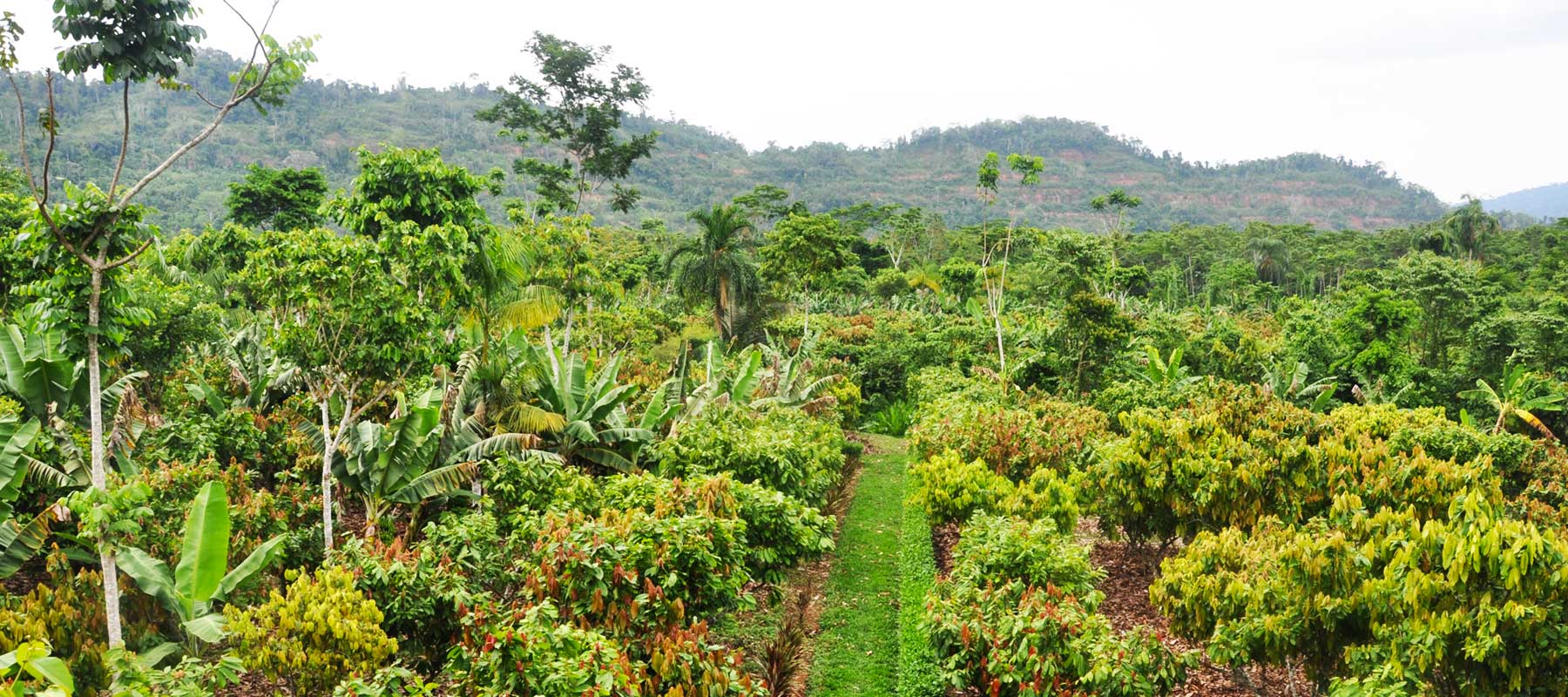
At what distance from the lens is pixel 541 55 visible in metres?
21.0

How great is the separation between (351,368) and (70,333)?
2393mm

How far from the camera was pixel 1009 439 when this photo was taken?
1159cm

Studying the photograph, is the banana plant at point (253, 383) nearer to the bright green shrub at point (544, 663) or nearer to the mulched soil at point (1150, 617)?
the bright green shrub at point (544, 663)

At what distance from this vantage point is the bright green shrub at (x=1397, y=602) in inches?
173

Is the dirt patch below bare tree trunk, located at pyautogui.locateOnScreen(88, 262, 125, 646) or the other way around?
below

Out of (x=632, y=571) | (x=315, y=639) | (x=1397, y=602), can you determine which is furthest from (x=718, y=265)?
(x=1397, y=602)

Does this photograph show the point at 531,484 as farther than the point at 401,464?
No

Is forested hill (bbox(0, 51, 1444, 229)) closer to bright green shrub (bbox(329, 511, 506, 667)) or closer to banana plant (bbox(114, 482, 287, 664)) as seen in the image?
banana plant (bbox(114, 482, 287, 664))

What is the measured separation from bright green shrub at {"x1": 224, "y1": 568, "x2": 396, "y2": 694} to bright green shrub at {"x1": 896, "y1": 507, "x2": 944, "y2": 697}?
4064 mm

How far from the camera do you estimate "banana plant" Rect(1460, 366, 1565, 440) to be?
1625cm

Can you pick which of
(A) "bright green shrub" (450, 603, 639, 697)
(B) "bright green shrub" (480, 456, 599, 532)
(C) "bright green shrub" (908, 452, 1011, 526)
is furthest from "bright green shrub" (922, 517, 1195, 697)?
(B) "bright green shrub" (480, 456, 599, 532)

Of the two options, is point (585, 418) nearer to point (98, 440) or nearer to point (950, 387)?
point (98, 440)

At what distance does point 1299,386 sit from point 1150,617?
1252cm

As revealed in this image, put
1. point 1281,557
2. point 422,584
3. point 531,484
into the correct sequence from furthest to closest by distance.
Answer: point 531,484 → point 422,584 → point 1281,557
